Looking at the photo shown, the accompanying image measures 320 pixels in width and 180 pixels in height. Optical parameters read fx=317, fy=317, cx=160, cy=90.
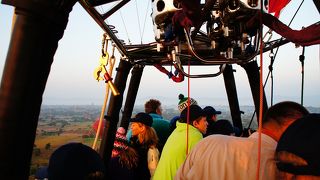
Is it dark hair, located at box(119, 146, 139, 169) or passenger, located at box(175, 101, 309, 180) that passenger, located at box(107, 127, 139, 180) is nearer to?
dark hair, located at box(119, 146, 139, 169)

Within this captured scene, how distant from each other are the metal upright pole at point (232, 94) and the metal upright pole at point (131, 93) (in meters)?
1.10

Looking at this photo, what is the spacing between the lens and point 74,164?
1135 mm

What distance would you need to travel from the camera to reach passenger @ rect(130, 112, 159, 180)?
286 centimetres

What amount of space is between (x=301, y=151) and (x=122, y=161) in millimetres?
1812

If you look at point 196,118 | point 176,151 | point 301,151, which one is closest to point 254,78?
point 196,118

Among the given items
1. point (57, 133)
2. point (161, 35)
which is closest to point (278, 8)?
point (161, 35)

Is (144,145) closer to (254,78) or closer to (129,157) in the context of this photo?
(129,157)

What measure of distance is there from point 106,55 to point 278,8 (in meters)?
1.04

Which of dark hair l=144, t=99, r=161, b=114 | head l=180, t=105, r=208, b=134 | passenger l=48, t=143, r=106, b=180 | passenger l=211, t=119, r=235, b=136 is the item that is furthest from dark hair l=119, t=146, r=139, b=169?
dark hair l=144, t=99, r=161, b=114

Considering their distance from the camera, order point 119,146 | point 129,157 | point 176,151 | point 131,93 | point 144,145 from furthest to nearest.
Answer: point 131,93
point 144,145
point 119,146
point 129,157
point 176,151

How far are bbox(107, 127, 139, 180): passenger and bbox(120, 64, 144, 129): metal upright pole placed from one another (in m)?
0.83

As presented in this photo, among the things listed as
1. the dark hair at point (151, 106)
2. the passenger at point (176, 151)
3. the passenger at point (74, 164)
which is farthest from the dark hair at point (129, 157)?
the dark hair at point (151, 106)

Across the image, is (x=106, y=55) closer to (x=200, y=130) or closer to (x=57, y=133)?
(x=200, y=130)

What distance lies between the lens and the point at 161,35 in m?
1.72
